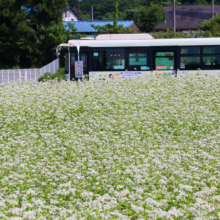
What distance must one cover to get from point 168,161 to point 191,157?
61 cm

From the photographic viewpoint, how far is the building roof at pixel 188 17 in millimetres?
84250

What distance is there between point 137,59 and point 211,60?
385 centimetres

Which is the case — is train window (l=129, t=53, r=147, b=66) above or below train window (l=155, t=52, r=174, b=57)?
below

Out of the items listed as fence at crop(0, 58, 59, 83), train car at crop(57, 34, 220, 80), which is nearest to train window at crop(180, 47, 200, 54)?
train car at crop(57, 34, 220, 80)

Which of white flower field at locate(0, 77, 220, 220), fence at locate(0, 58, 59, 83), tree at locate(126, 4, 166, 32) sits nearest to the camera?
white flower field at locate(0, 77, 220, 220)

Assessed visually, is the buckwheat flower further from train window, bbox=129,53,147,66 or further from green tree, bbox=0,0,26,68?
green tree, bbox=0,0,26,68

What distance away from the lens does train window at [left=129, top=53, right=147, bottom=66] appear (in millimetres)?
22797

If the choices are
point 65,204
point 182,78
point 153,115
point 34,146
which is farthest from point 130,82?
point 65,204

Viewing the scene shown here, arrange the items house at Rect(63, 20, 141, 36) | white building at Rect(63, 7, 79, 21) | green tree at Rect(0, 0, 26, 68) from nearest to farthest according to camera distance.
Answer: green tree at Rect(0, 0, 26, 68), house at Rect(63, 20, 141, 36), white building at Rect(63, 7, 79, 21)

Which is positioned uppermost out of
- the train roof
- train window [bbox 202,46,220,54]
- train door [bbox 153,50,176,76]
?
the train roof

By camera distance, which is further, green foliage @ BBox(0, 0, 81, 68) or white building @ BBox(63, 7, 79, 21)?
white building @ BBox(63, 7, 79, 21)

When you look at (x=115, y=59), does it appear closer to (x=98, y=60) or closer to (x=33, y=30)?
(x=98, y=60)

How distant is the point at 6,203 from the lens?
5.89 m

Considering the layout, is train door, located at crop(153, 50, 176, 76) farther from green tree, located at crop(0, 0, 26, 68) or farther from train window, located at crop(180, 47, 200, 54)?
green tree, located at crop(0, 0, 26, 68)
